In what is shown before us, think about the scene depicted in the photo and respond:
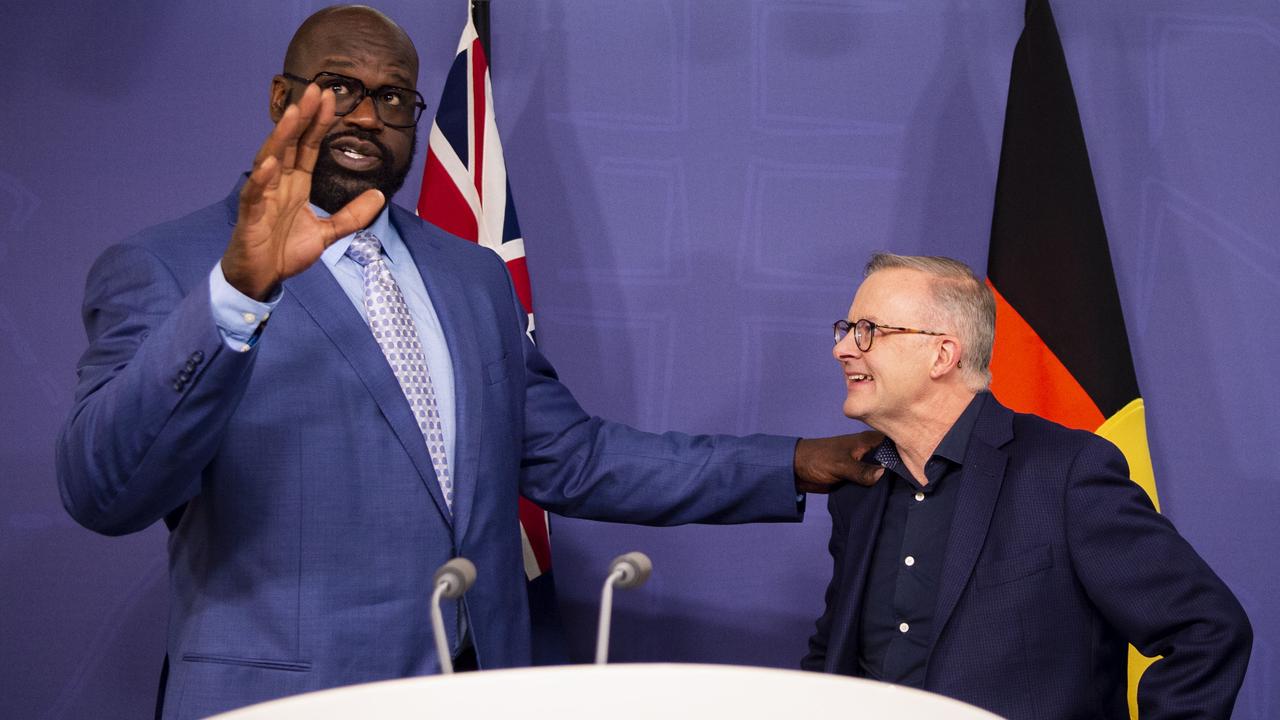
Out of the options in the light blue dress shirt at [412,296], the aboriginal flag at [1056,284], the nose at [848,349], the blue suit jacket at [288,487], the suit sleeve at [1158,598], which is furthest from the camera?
the aboriginal flag at [1056,284]

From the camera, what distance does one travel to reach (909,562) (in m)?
2.30

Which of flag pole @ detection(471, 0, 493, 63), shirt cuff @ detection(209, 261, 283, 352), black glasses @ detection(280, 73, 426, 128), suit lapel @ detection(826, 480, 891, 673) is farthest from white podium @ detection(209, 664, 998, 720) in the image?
flag pole @ detection(471, 0, 493, 63)

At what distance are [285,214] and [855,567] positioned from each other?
1.33m

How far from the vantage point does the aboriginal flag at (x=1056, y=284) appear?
2854 mm

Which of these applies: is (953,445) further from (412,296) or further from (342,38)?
(342,38)

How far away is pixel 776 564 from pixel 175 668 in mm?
1633

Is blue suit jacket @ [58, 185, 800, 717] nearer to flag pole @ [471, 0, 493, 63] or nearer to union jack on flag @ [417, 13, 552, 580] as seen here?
union jack on flag @ [417, 13, 552, 580]

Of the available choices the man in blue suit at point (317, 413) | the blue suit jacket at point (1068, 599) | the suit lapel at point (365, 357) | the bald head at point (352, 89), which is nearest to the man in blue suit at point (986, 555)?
the blue suit jacket at point (1068, 599)

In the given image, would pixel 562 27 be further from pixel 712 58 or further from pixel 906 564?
pixel 906 564

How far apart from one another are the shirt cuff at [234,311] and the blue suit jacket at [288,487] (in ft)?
0.15

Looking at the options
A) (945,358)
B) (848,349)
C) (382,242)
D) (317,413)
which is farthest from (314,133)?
(945,358)

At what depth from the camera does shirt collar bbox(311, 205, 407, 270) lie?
2121 millimetres

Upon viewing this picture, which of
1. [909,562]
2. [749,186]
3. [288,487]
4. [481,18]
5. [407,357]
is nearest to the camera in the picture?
[288,487]

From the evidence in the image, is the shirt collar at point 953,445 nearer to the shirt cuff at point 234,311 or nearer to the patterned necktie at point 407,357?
the patterned necktie at point 407,357
